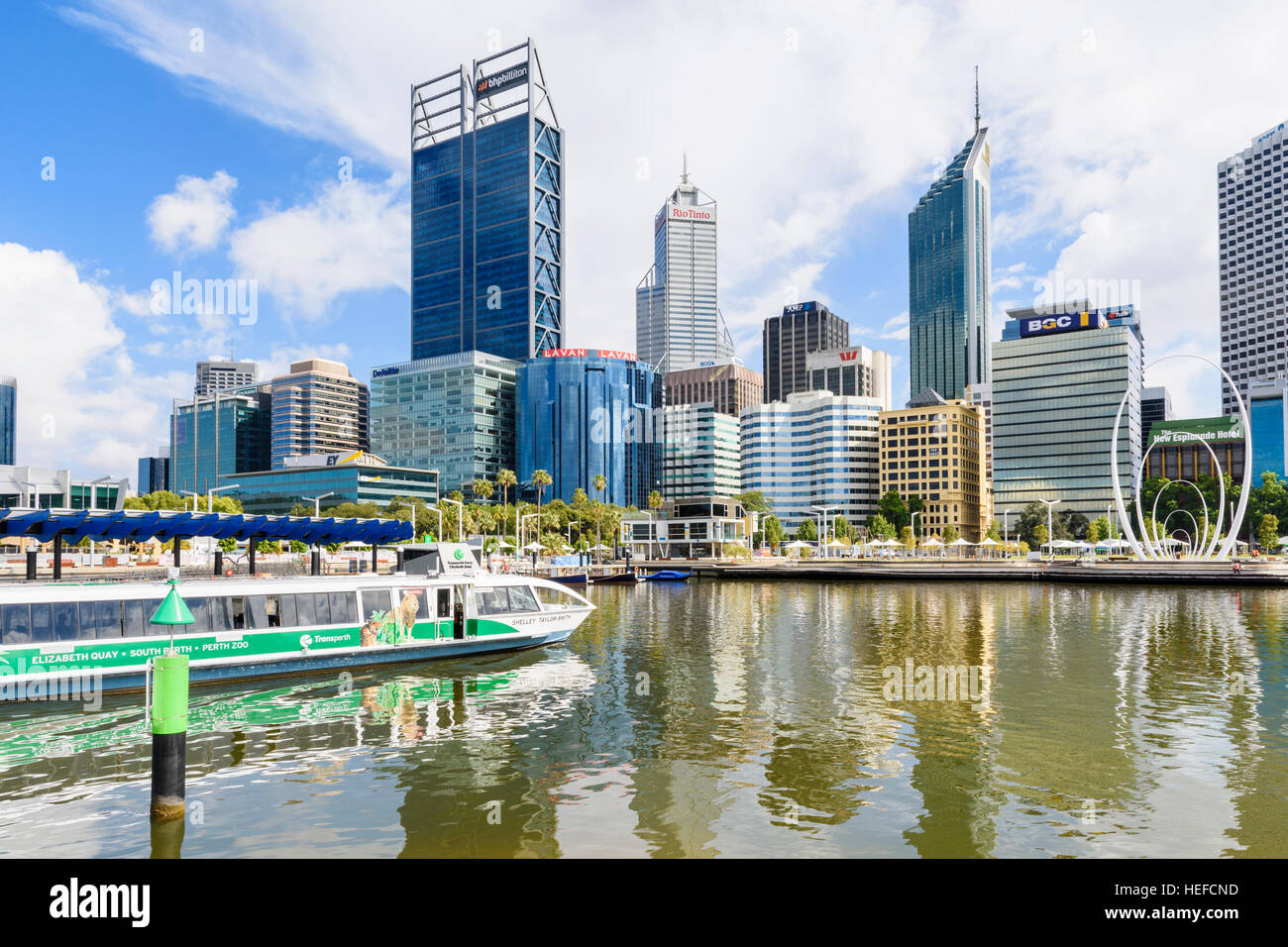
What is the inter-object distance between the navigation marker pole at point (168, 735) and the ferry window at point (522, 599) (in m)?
23.2

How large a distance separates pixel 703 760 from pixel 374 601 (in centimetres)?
1905

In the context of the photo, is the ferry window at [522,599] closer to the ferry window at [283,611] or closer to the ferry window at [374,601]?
the ferry window at [374,601]

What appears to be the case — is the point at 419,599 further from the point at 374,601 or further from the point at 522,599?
the point at 522,599

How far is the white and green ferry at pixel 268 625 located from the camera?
91.3 feet

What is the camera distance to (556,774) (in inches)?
798

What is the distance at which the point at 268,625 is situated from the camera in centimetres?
3241

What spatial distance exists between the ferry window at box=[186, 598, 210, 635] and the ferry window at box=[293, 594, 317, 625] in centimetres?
324

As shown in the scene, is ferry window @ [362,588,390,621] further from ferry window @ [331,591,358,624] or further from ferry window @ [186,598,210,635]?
ferry window @ [186,598,210,635]

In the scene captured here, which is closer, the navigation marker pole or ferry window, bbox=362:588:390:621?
the navigation marker pole

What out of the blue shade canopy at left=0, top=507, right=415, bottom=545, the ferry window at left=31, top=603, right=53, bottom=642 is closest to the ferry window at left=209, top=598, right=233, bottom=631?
the ferry window at left=31, top=603, right=53, bottom=642

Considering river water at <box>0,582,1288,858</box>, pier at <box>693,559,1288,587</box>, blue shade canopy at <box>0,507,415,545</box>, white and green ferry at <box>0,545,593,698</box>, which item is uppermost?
blue shade canopy at <box>0,507,415,545</box>

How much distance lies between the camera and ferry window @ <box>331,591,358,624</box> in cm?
3420

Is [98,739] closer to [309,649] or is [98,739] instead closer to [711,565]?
[309,649]
